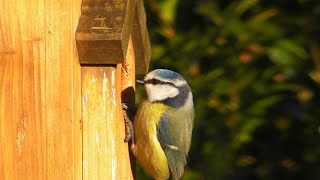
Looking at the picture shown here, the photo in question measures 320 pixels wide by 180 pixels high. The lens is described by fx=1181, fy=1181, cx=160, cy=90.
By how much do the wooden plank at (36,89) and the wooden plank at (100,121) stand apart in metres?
0.12

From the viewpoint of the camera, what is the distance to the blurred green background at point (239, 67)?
464 centimetres

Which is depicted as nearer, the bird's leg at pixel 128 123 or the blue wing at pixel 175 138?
the bird's leg at pixel 128 123

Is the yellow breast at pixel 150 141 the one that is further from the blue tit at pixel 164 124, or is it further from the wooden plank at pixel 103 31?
the wooden plank at pixel 103 31

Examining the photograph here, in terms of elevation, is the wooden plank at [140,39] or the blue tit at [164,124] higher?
the wooden plank at [140,39]

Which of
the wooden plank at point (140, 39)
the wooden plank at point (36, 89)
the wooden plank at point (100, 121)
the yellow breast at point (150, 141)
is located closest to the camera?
the wooden plank at point (36, 89)

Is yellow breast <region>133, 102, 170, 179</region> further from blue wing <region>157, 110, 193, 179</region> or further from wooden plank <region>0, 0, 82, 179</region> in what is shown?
wooden plank <region>0, 0, 82, 179</region>

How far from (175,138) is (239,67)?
60 cm

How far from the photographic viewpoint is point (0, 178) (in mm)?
3211

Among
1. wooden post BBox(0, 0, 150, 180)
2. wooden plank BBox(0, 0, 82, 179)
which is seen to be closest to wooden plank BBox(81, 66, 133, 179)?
wooden post BBox(0, 0, 150, 180)

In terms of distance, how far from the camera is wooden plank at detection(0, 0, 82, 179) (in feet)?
10.5

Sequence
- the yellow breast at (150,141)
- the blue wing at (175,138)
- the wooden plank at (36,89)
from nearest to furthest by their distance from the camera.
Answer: the wooden plank at (36,89), the yellow breast at (150,141), the blue wing at (175,138)

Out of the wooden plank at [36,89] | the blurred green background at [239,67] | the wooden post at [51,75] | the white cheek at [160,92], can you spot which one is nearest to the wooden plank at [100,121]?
the wooden post at [51,75]

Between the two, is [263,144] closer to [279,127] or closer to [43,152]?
[279,127]

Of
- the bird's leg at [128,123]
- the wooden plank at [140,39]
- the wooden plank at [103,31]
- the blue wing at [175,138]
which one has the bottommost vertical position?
the blue wing at [175,138]
